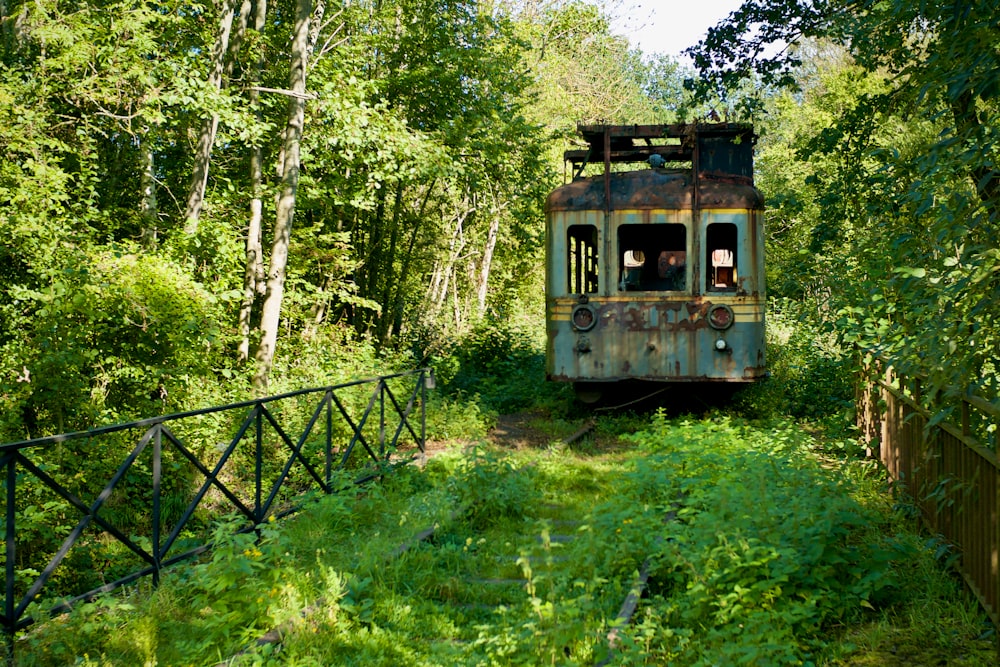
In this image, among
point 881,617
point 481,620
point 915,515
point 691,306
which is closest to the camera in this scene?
point 881,617

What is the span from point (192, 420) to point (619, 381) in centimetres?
545

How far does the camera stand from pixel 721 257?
1219 centimetres

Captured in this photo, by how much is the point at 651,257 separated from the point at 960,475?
24.6 feet

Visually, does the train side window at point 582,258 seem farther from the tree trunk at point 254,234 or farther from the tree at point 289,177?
the tree trunk at point 254,234

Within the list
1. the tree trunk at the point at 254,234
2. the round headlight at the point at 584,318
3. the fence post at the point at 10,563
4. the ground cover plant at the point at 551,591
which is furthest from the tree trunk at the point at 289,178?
the fence post at the point at 10,563

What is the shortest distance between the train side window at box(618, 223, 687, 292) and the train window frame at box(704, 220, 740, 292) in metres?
0.35

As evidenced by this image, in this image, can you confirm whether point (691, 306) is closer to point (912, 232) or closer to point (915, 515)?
point (915, 515)

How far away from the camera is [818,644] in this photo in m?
4.78

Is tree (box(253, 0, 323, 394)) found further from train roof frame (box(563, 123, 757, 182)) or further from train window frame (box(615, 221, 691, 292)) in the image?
train window frame (box(615, 221, 691, 292))

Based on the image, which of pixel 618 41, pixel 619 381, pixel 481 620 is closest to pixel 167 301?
pixel 619 381

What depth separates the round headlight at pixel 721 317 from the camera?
11969mm

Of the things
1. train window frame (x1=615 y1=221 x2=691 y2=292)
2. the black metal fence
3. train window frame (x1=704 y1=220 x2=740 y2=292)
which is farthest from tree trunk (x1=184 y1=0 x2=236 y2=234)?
train window frame (x1=704 y1=220 x2=740 y2=292)

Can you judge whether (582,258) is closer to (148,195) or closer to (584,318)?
(584,318)

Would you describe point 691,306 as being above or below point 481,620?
above
